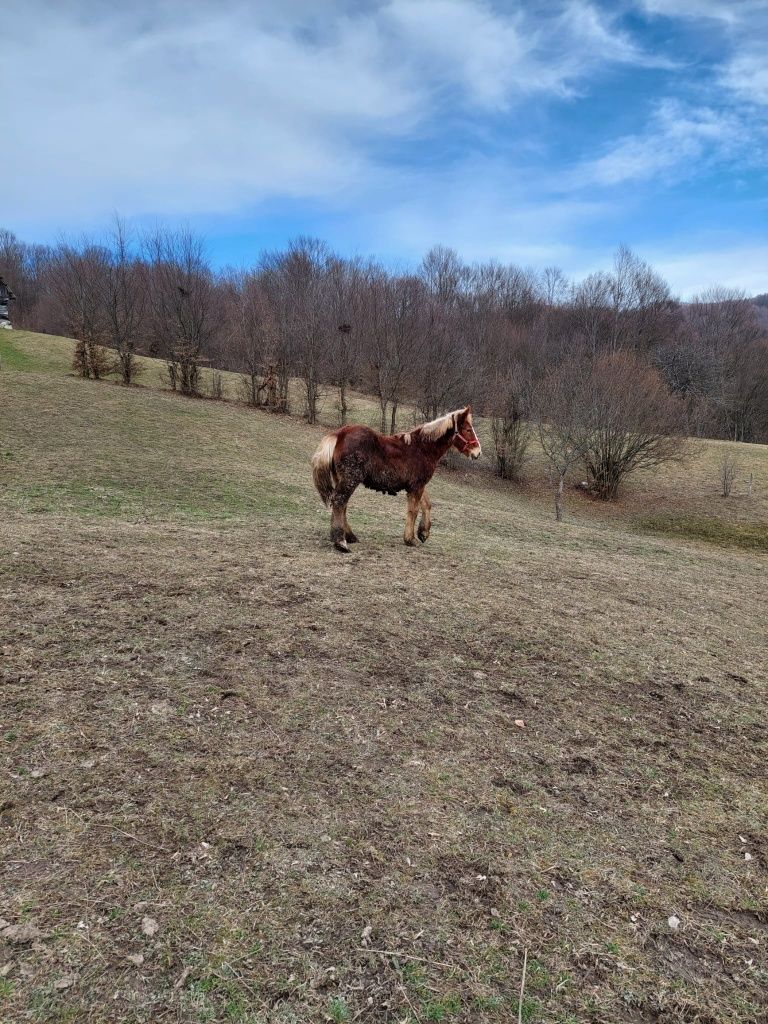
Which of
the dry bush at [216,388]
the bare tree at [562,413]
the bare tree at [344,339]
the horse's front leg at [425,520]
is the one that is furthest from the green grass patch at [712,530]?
the dry bush at [216,388]

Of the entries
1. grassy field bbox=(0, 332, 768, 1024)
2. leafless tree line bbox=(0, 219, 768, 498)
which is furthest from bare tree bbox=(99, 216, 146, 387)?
grassy field bbox=(0, 332, 768, 1024)

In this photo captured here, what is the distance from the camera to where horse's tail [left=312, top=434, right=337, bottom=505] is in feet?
24.0

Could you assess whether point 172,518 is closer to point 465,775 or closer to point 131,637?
point 131,637

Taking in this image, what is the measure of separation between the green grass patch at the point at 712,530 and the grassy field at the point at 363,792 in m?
13.6

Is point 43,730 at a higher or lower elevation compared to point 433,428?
lower

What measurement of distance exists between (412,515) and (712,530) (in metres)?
17.5

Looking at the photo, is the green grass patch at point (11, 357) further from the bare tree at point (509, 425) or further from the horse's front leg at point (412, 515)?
the horse's front leg at point (412, 515)

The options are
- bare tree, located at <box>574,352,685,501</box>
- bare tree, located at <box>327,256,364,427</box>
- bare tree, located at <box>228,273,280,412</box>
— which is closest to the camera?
bare tree, located at <box>574,352,685,501</box>

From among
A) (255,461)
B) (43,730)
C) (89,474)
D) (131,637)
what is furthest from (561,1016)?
(255,461)

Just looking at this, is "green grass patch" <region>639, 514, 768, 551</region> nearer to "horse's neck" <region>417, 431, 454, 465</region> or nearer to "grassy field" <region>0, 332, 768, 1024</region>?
"grassy field" <region>0, 332, 768, 1024</region>

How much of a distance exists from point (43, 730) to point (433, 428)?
5.97 meters

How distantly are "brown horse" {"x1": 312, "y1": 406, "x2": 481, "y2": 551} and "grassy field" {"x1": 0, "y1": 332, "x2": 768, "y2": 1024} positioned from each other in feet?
3.13

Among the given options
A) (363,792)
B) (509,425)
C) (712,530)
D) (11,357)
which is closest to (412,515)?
(363,792)

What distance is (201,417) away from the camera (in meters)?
25.0
